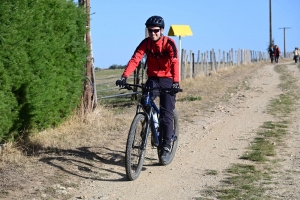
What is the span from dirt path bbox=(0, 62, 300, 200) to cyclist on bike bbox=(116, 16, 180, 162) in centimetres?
68

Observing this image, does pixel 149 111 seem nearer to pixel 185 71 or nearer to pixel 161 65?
pixel 161 65

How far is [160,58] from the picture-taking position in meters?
7.96

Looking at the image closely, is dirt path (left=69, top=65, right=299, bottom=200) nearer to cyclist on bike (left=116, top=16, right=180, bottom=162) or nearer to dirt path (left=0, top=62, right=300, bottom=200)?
dirt path (left=0, top=62, right=300, bottom=200)

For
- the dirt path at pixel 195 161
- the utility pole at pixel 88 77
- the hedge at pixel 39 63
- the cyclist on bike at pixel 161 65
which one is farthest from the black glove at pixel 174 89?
the utility pole at pixel 88 77

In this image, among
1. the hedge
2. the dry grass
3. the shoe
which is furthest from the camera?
the dry grass

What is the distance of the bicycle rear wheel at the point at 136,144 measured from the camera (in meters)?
7.31

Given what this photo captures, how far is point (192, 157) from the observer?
8.98 m

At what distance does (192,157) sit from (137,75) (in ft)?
32.8

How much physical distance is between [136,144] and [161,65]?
121 cm

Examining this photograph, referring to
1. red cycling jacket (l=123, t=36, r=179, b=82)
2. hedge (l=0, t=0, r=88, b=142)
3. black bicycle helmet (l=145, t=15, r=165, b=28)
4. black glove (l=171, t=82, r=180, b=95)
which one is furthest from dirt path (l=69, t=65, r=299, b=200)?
black bicycle helmet (l=145, t=15, r=165, b=28)

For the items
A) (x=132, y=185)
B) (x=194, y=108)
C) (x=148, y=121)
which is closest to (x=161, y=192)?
(x=132, y=185)

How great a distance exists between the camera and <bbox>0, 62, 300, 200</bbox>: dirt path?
6824 millimetres

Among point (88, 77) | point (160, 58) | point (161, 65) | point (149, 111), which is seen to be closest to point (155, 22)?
point (160, 58)

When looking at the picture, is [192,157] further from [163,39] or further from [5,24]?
[5,24]
